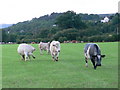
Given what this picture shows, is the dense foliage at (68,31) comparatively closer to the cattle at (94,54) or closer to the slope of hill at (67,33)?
the slope of hill at (67,33)

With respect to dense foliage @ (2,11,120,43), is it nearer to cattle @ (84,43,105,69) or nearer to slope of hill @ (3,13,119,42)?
slope of hill @ (3,13,119,42)

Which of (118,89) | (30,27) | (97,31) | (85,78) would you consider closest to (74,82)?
(85,78)

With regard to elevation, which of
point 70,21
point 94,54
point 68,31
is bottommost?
point 94,54

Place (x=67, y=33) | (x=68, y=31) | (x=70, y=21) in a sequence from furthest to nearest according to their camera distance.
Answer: (x=70, y=21), (x=68, y=31), (x=67, y=33)

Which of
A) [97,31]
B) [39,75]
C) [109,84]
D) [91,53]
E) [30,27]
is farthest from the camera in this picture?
[30,27]

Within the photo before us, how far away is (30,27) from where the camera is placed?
88812mm

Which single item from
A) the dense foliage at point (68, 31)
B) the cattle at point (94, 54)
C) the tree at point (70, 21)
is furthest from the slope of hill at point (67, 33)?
the cattle at point (94, 54)

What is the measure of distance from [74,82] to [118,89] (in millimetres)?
1684

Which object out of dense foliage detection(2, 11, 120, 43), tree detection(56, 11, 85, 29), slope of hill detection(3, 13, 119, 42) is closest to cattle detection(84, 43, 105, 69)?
slope of hill detection(3, 13, 119, 42)

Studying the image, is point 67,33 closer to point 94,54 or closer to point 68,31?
point 68,31

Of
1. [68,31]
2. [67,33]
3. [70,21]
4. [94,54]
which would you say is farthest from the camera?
[70,21]

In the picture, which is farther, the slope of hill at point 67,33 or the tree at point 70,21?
the tree at point 70,21

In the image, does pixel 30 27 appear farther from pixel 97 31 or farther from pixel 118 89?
pixel 118 89

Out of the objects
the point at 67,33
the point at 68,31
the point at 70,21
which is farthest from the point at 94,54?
the point at 70,21
